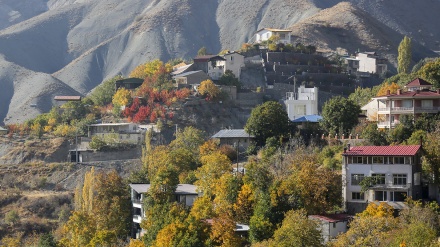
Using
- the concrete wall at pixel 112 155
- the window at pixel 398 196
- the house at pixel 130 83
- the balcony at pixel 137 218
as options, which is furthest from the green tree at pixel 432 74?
the house at pixel 130 83

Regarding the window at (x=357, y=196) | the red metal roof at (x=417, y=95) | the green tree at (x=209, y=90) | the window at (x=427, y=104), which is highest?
the green tree at (x=209, y=90)

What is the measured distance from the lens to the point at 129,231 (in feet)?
238

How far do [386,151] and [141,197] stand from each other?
17.8m

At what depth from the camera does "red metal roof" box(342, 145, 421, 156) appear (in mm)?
60469

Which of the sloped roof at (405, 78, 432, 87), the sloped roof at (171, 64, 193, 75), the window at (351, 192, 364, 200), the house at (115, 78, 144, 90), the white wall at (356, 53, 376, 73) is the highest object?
the white wall at (356, 53, 376, 73)

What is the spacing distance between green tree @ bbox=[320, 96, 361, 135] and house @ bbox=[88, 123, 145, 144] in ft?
77.3

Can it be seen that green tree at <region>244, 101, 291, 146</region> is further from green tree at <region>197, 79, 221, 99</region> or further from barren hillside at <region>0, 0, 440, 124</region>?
barren hillside at <region>0, 0, 440, 124</region>

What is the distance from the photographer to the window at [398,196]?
60.1 metres

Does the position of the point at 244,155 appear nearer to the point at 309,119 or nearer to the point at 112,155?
the point at 309,119

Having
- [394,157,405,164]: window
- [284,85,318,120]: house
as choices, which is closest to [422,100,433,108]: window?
[394,157,405,164]: window

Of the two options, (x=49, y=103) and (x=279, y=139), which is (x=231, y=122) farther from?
(x=49, y=103)

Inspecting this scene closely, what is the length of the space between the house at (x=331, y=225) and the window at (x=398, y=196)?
2.90 meters

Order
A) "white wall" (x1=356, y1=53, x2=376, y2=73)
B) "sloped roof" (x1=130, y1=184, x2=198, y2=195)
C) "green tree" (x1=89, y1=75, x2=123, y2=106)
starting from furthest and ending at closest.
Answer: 1. "white wall" (x1=356, y1=53, x2=376, y2=73)
2. "green tree" (x1=89, y1=75, x2=123, y2=106)
3. "sloped roof" (x1=130, y1=184, x2=198, y2=195)

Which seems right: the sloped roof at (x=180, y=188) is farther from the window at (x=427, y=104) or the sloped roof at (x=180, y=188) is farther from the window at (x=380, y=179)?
the window at (x=427, y=104)
